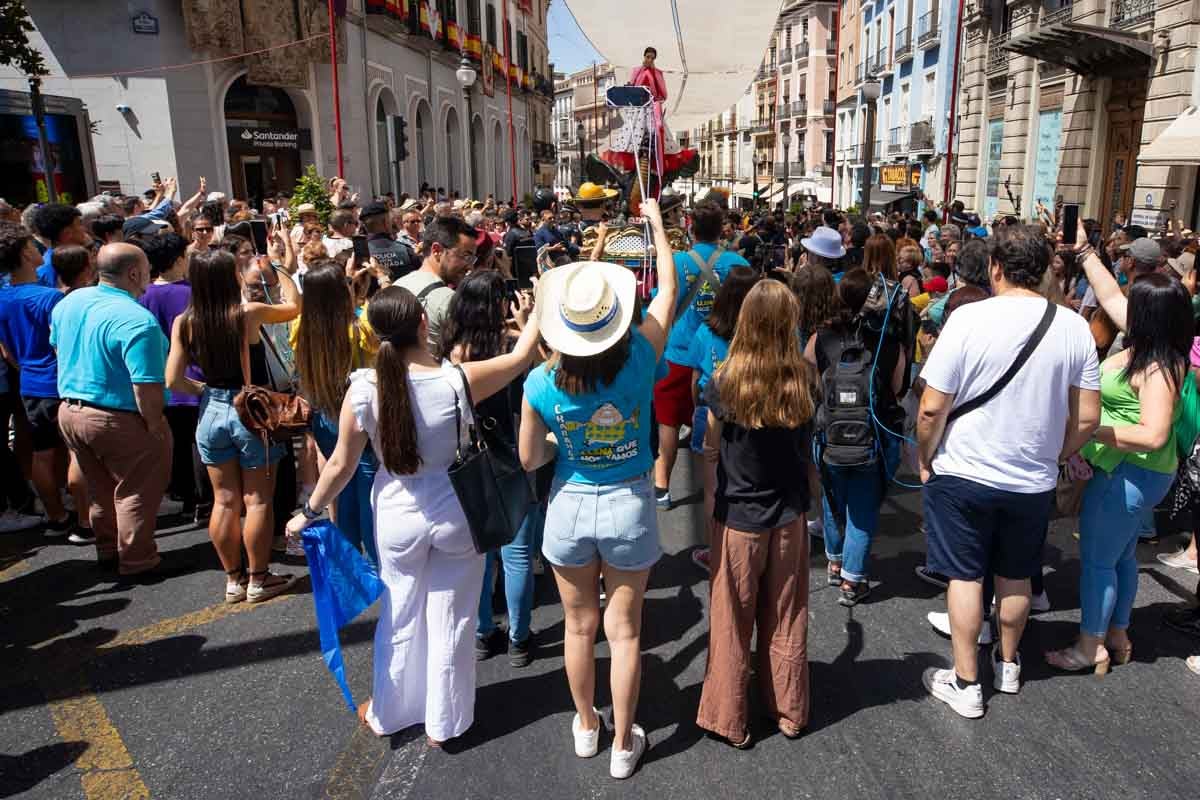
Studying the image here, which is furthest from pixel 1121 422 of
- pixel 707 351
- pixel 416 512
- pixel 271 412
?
pixel 271 412

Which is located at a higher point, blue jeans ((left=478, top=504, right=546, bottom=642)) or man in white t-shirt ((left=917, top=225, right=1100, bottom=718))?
man in white t-shirt ((left=917, top=225, right=1100, bottom=718))

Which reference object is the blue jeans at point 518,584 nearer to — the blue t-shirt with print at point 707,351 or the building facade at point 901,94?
the blue t-shirt with print at point 707,351

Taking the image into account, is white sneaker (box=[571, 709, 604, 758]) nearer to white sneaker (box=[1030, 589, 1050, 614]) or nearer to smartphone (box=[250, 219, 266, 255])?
white sneaker (box=[1030, 589, 1050, 614])

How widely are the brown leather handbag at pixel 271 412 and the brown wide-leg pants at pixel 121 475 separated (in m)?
0.84

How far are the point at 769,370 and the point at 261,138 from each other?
62.9 ft

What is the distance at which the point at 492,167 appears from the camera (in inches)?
1421

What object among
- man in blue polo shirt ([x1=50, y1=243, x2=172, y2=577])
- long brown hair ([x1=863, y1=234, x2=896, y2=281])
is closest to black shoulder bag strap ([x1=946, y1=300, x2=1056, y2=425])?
long brown hair ([x1=863, y1=234, x2=896, y2=281])

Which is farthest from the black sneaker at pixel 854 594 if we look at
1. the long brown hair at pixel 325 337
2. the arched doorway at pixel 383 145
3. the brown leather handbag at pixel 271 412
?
the arched doorway at pixel 383 145

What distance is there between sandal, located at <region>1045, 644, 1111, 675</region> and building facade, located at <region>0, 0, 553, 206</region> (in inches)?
613

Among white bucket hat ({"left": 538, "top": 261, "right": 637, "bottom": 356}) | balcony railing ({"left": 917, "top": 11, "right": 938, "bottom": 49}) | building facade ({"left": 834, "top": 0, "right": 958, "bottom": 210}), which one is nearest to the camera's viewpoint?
white bucket hat ({"left": 538, "top": 261, "right": 637, "bottom": 356})

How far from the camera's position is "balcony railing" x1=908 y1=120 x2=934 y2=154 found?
94.7ft

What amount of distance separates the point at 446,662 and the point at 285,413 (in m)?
1.57

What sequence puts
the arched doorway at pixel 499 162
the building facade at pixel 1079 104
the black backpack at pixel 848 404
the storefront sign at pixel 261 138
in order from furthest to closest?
the arched doorway at pixel 499 162, the storefront sign at pixel 261 138, the building facade at pixel 1079 104, the black backpack at pixel 848 404

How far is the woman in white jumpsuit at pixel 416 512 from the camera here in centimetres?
272
